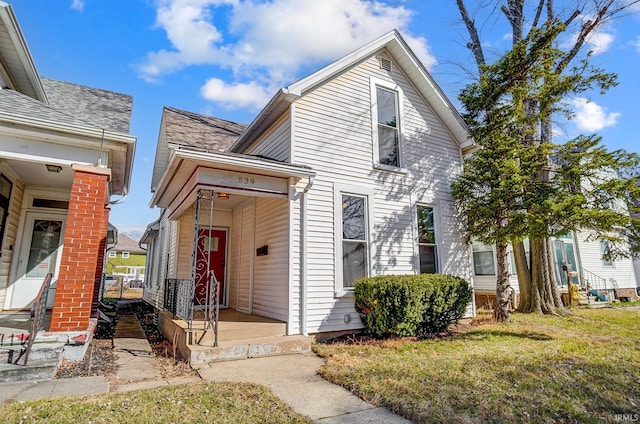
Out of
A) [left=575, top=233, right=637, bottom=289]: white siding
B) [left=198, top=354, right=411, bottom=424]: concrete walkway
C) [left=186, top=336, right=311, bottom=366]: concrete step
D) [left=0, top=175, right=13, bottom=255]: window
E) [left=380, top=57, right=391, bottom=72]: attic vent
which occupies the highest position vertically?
[left=380, top=57, right=391, bottom=72]: attic vent

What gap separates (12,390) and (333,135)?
6.93 m

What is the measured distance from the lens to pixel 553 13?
12.1m

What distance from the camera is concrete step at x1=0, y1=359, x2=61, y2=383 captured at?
4.13 metres

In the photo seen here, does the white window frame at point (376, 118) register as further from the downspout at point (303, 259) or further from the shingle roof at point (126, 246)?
the shingle roof at point (126, 246)

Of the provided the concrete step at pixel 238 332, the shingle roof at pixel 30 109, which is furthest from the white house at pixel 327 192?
the shingle roof at pixel 30 109

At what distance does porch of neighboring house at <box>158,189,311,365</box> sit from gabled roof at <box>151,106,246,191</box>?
2068mm

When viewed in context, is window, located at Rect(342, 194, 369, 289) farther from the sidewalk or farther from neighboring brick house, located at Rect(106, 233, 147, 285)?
neighboring brick house, located at Rect(106, 233, 147, 285)

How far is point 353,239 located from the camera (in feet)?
25.8

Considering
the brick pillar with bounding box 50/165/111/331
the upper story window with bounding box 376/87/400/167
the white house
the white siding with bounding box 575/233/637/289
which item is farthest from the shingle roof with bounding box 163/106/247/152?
the white siding with bounding box 575/233/637/289

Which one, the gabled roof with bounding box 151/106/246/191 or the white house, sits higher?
the gabled roof with bounding box 151/106/246/191

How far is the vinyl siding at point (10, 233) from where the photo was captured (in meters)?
7.23

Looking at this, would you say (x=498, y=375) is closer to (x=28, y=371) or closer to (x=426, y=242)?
(x=426, y=242)

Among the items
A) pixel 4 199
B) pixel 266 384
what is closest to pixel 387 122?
pixel 266 384

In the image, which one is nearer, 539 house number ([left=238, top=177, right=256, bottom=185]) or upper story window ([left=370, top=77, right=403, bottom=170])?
539 house number ([left=238, top=177, right=256, bottom=185])
